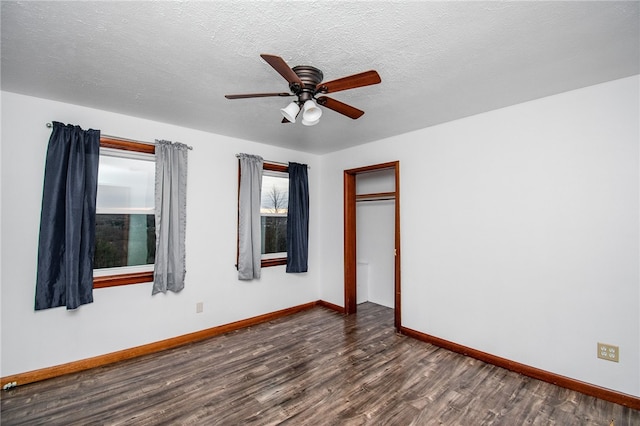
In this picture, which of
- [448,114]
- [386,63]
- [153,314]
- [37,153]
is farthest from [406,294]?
[37,153]

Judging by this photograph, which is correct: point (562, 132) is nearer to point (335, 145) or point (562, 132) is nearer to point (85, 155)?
point (335, 145)

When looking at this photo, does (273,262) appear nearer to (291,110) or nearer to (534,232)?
(291,110)

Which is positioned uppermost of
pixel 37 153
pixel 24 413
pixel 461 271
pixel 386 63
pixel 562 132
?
pixel 386 63

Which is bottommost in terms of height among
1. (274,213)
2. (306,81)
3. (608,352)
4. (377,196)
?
(608,352)

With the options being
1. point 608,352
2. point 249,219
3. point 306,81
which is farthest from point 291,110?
point 608,352

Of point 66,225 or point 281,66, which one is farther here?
point 66,225

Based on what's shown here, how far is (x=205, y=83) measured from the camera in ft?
7.53

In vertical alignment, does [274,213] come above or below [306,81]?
below

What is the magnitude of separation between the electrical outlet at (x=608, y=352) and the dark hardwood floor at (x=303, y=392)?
342mm

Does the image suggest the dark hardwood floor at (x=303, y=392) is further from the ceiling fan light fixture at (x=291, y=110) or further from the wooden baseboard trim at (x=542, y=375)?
the ceiling fan light fixture at (x=291, y=110)

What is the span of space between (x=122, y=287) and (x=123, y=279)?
→ 0.09m

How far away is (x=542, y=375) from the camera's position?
2518 mm

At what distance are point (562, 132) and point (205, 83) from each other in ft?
10.4

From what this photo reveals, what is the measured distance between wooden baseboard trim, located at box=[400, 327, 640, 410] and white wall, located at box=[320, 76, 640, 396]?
0.05 meters
